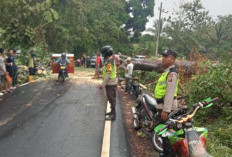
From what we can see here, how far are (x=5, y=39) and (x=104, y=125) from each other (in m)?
8.43

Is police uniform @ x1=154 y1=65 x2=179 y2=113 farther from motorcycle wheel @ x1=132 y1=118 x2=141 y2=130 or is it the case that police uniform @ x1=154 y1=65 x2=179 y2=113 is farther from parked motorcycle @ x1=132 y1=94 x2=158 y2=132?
motorcycle wheel @ x1=132 y1=118 x2=141 y2=130

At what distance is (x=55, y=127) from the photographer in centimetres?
584

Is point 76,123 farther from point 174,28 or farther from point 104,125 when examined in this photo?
point 174,28

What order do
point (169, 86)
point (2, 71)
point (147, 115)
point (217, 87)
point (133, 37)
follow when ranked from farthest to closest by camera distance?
point (133, 37) < point (2, 71) < point (217, 87) < point (147, 115) < point (169, 86)

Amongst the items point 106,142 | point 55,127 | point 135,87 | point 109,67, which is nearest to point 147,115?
point 106,142

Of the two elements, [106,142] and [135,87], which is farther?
[135,87]

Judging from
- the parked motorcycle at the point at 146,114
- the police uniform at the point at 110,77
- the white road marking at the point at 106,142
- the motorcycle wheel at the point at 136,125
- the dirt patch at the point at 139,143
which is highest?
the police uniform at the point at 110,77

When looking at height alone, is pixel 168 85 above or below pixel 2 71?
above

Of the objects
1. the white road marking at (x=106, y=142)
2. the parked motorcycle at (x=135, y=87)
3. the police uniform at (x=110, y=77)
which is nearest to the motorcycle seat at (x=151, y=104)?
the white road marking at (x=106, y=142)

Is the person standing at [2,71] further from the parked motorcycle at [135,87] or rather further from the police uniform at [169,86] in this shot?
the police uniform at [169,86]

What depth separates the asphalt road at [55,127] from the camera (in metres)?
4.56

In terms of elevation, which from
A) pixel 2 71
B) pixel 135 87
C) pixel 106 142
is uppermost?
pixel 2 71

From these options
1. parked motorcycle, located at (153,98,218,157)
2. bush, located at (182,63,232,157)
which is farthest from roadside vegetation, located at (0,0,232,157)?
parked motorcycle, located at (153,98,218,157)

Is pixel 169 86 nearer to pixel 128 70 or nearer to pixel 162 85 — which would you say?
pixel 162 85
